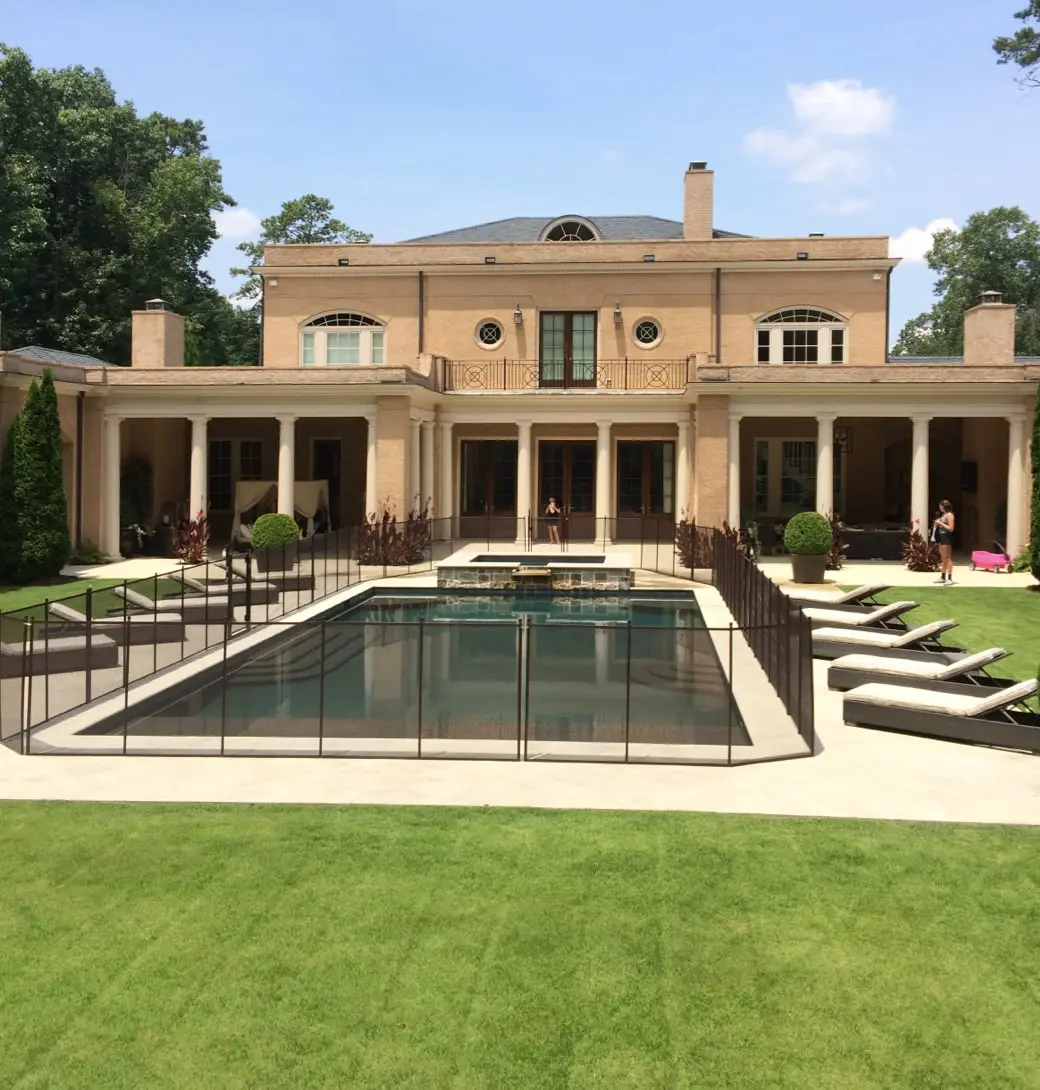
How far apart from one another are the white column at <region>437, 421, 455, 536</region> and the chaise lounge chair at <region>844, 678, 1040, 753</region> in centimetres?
2045

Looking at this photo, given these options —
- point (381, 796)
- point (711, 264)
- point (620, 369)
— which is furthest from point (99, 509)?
point (381, 796)

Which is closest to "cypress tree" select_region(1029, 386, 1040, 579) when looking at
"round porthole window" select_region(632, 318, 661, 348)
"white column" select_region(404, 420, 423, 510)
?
"round porthole window" select_region(632, 318, 661, 348)

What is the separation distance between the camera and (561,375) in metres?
32.1

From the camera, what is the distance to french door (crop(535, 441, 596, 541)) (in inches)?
1291

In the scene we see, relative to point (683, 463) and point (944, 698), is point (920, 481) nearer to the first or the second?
point (683, 463)

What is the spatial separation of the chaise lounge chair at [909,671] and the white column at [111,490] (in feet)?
66.0

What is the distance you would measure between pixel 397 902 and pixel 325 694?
5361 mm

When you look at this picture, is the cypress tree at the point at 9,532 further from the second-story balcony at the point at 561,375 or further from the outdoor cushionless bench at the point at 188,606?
the second-story balcony at the point at 561,375

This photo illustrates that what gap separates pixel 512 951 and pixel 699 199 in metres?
29.6

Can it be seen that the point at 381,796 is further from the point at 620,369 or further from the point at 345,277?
the point at 345,277

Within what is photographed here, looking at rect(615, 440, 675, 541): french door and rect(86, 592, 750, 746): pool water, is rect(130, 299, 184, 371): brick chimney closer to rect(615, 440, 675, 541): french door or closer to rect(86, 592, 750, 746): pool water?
rect(615, 440, 675, 541): french door

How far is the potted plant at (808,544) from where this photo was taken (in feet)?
76.7

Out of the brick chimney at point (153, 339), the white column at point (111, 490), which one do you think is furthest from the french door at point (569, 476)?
the white column at point (111, 490)

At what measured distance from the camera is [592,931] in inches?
249
